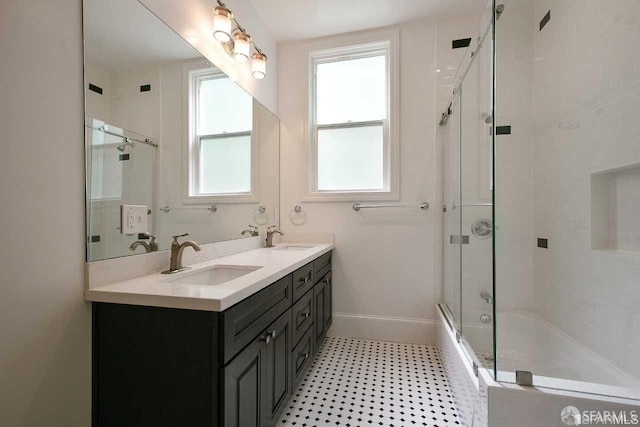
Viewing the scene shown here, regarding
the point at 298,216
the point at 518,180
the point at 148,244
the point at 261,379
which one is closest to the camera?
the point at 261,379

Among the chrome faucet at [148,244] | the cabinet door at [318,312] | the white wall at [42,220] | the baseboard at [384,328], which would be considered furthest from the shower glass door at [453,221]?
the white wall at [42,220]

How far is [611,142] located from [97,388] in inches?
102

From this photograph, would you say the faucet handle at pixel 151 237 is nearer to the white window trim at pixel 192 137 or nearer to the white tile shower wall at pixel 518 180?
the white window trim at pixel 192 137

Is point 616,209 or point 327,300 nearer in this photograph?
point 616,209

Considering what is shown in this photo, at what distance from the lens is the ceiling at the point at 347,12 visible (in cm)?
208

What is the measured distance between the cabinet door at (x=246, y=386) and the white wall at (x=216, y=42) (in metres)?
1.60

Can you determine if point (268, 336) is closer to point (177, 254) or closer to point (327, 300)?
point (177, 254)

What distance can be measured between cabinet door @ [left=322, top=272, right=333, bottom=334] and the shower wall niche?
1.69 m

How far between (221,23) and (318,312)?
1.96 m

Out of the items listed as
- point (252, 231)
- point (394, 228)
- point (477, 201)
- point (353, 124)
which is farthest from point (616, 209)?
point (252, 231)

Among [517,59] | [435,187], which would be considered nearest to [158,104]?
[435,187]

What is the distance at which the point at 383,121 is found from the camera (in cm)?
241

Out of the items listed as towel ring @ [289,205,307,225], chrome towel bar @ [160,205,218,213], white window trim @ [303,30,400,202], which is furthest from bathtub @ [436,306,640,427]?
chrome towel bar @ [160,205,218,213]

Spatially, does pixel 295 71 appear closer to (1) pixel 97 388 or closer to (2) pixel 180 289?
(2) pixel 180 289
